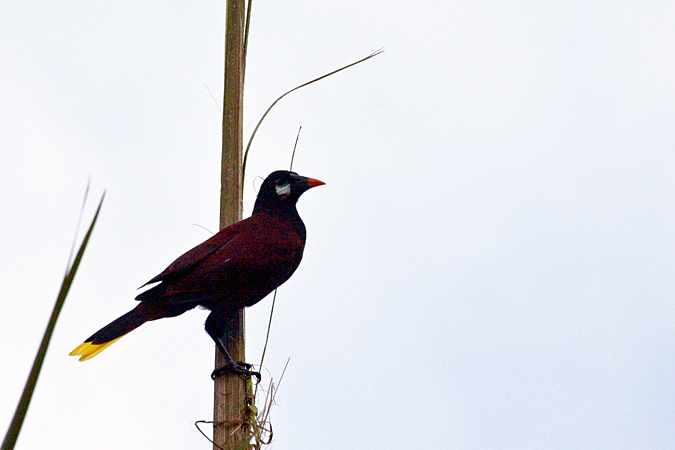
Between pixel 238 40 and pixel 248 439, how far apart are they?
53.4 inches

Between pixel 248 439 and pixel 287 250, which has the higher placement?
pixel 287 250

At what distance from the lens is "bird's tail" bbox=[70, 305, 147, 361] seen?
232cm

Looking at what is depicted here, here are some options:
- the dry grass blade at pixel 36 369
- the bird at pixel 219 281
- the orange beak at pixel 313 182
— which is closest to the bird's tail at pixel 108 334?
the bird at pixel 219 281

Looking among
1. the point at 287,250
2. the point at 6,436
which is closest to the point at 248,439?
the point at 287,250

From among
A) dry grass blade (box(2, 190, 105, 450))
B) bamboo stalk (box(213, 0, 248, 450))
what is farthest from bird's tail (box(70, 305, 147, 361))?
dry grass blade (box(2, 190, 105, 450))

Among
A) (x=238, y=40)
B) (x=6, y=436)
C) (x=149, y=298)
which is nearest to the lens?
(x=6, y=436)

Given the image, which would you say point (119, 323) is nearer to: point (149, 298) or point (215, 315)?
point (149, 298)

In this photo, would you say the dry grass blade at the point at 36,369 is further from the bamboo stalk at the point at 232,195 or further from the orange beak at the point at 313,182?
the orange beak at the point at 313,182

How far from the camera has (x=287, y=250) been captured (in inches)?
102

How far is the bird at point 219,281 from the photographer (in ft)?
7.88

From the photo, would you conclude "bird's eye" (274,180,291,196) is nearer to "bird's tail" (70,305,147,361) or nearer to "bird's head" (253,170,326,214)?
"bird's head" (253,170,326,214)

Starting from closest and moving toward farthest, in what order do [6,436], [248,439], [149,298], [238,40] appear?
[6,436], [248,439], [149,298], [238,40]

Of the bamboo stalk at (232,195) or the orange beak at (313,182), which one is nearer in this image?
the bamboo stalk at (232,195)

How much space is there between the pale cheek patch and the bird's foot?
69cm
